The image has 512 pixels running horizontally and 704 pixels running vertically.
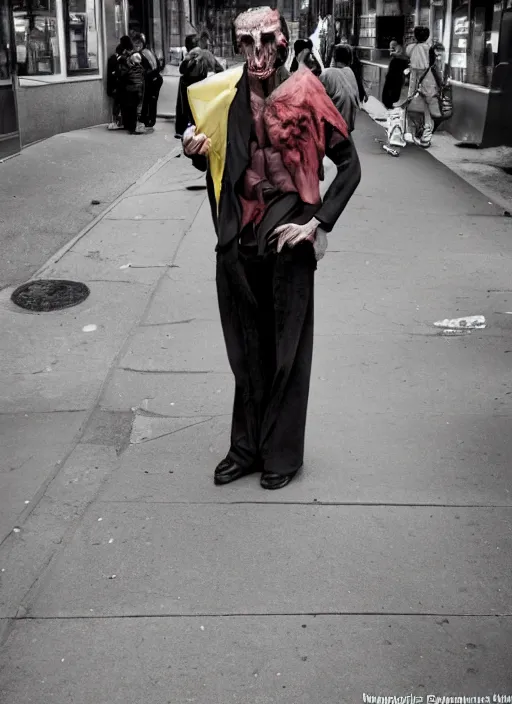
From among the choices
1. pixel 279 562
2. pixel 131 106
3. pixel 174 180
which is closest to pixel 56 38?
pixel 131 106

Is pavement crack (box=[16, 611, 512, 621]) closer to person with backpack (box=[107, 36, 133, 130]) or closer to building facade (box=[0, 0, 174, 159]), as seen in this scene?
building facade (box=[0, 0, 174, 159])

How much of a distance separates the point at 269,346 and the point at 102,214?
678cm

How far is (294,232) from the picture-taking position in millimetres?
3701

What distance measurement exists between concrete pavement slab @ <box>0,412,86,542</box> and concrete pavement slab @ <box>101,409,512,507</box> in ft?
1.22

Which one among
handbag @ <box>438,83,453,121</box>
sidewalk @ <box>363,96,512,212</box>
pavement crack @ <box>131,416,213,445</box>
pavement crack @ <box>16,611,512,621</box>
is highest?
handbag @ <box>438,83,453,121</box>

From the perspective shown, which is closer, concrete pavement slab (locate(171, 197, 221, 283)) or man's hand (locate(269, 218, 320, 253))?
man's hand (locate(269, 218, 320, 253))

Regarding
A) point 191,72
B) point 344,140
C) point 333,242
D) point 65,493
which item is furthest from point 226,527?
point 191,72

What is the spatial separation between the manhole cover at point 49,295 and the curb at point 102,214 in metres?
0.29

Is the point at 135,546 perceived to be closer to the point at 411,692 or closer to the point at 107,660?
the point at 107,660

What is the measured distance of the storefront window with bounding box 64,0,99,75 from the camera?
55.9ft

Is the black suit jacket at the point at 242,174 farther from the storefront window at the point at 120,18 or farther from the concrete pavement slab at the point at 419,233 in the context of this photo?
the storefront window at the point at 120,18

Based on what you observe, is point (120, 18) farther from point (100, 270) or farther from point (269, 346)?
point (269, 346)

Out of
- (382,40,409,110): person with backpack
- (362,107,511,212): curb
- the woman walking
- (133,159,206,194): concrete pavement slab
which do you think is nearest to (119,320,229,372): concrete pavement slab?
(133,159,206,194): concrete pavement slab

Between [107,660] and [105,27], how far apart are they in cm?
1767
